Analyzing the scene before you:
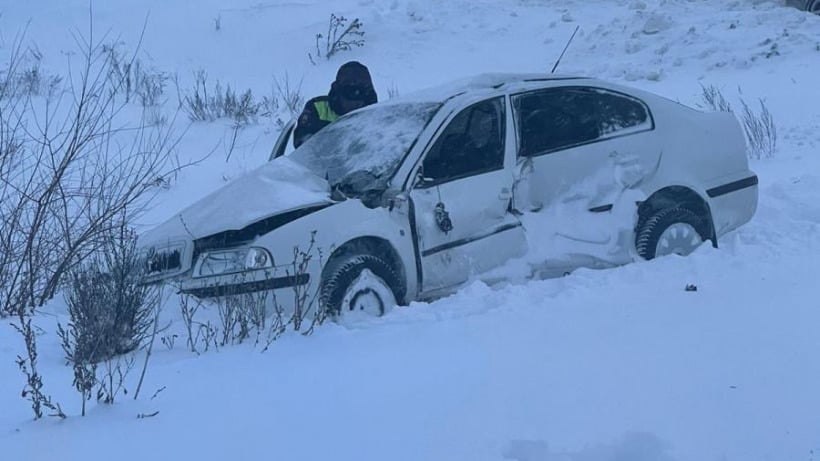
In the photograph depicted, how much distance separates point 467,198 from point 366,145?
0.79 m

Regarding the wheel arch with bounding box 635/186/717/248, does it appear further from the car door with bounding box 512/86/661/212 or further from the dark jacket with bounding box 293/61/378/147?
the dark jacket with bounding box 293/61/378/147

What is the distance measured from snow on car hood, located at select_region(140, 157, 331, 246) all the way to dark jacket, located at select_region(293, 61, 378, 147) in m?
1.44

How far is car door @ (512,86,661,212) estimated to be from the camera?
6.23 m

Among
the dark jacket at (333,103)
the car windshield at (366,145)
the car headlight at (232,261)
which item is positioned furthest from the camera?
the dark jacket at (333,103)

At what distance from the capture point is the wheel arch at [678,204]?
653 centimetres

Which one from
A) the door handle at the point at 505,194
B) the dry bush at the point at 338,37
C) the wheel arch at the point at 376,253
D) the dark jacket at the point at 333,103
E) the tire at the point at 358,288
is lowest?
the tire at the point at 358,288

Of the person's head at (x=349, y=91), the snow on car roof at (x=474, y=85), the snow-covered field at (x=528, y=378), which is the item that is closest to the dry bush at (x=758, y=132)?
the snow-covered field at (x=528, y=378)

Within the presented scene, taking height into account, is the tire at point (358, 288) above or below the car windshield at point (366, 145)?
below

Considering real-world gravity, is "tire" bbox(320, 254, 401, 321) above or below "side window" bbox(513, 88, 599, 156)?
below

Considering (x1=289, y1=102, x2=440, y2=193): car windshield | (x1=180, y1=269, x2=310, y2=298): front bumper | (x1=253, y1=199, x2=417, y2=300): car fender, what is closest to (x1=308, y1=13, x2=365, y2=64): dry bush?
(x1=289, y1=102, x2=440, y2=193): car windshield

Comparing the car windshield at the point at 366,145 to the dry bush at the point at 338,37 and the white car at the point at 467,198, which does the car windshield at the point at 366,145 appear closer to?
the white car at the point at 467,198

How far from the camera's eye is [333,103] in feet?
26.1

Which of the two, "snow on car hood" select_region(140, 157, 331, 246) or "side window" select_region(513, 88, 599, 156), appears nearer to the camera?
"snow on car hood" select_region(140, 157, 331, 246)

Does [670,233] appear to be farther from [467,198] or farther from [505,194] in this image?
[467,198]
